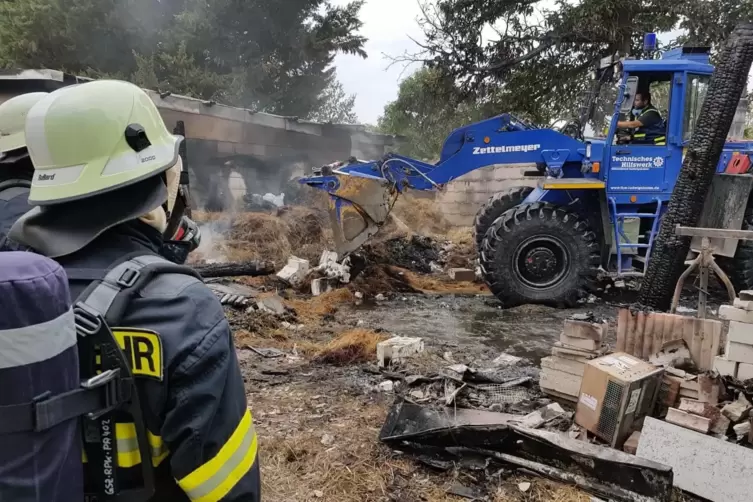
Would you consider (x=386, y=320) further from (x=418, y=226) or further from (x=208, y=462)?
(x=418, y=226)

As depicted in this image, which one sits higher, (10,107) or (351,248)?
(10,107)

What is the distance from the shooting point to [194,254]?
8984 millimetres

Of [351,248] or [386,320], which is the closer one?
[386,320]

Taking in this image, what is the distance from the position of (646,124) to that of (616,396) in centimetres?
495

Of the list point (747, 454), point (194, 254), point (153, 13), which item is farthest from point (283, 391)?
point (153, 13)

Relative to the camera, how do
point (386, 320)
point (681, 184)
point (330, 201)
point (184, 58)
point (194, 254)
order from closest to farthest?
1. point (681, 184)
2. point (386, 320)
3. point (330, 201)
4. point (194, 254)
5. point (184, 58)

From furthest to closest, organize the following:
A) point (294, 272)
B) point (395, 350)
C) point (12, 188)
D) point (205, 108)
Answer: point (205, 108) → point (294, 272) → point (395, 350) → point (12, 188)

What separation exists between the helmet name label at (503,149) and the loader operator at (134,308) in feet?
21.5

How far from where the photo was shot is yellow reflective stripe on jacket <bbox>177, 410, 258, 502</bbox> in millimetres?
1137

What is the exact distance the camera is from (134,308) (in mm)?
1106

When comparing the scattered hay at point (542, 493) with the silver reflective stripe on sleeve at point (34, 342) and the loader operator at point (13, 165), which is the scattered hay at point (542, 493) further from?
the loader operator at point (13, 165)

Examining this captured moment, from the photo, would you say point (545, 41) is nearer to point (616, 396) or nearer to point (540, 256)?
point (540, 256)

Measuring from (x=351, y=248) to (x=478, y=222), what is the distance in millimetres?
2397

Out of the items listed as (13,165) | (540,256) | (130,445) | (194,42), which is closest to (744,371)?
(130,445)
